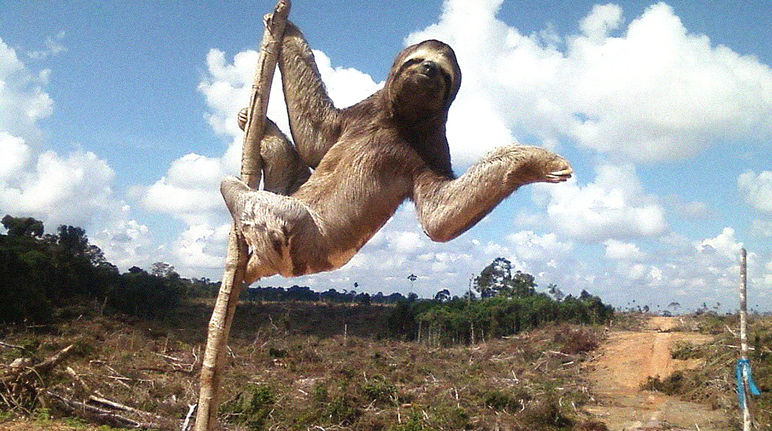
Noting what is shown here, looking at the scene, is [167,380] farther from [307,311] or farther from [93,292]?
[307,311]

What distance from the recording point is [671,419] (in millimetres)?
21469

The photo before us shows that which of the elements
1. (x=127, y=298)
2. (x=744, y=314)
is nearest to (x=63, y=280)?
(x=127, y=298)

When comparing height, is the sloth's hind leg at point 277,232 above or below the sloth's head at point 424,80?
below

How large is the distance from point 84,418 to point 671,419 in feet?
62.9

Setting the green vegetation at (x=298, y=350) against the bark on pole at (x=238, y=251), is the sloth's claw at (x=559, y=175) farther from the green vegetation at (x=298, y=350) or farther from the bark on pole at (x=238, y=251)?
the green vegetation at (x=298, y=350)

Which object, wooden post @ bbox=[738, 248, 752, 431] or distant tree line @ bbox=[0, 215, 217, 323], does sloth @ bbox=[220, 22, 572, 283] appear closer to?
wooden post @ bbox=[738, 248, 752, 431]

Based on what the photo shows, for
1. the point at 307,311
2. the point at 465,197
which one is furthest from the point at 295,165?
the point at 307,311

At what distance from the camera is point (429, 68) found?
3.61m

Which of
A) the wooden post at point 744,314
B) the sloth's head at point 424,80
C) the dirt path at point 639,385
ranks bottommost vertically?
the dirt path at point 639,385

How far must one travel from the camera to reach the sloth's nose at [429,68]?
3613 mm

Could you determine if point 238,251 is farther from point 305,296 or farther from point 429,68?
point 305,296

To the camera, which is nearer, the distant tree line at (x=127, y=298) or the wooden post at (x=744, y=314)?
the wooden post at (x=744, y=314)

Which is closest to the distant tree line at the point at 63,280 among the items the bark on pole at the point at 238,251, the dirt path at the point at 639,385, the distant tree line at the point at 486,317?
the distant tree line at the point at 486,317

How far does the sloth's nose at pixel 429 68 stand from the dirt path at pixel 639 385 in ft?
63.0
